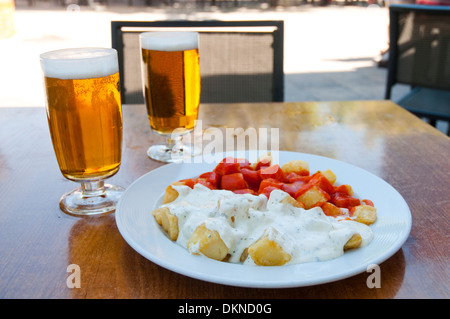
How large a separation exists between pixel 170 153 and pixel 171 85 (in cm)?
19

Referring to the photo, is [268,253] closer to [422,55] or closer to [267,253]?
[267,253]

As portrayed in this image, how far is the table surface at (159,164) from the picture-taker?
688 mm

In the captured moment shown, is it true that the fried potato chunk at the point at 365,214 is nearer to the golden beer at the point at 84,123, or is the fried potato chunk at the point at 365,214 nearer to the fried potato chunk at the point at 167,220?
the fried potato chunk at the point at 167,220

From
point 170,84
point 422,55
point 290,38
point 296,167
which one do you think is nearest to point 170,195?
point 296,167

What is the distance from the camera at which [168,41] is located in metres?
1.19

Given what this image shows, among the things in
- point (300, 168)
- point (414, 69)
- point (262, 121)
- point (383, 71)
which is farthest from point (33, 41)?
point (300, 168)

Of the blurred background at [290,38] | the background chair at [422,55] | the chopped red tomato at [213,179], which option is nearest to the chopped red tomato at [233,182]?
the chopped red tomato at [213,179]

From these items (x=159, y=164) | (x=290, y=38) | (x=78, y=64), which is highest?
(x=78, y=64)

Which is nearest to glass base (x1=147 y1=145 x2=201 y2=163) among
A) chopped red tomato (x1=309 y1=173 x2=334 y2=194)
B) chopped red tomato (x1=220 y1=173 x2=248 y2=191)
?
chopped red tomato (x1=220 y1=173 x2=248 y2=191)

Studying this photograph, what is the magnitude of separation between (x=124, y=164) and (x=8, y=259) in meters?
0.46

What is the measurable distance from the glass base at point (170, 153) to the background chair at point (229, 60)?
35.0 inches

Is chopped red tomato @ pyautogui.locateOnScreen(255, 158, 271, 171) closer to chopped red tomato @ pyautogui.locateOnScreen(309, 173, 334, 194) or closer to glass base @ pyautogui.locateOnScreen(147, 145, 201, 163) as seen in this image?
chopped red tomato @ pyautogui.locateOnScreen(309, 173, 334, 194)

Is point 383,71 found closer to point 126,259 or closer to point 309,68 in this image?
point 309,68
